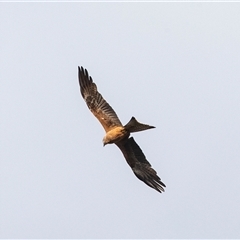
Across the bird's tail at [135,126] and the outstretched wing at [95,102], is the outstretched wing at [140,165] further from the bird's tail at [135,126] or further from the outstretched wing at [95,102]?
the bird's tail at [135,126]

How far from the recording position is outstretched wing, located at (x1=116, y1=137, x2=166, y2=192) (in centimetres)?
1722

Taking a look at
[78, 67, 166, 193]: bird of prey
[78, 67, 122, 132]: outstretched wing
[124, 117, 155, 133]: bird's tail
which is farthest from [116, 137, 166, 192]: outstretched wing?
[124, 117, 155, 133]: bird's tail

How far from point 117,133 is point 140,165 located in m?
1.67

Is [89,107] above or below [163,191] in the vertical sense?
above

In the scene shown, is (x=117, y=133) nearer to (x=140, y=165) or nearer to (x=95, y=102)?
(x=140, y=165)

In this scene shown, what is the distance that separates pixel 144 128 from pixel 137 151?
2.27 metres

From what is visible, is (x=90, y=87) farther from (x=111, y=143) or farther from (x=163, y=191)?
(x=163, y=191)

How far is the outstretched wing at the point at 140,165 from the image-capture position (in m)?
17.2

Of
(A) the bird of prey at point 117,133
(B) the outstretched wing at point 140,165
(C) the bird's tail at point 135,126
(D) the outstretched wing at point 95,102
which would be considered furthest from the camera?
(D) the outstretched wing at point 95,102

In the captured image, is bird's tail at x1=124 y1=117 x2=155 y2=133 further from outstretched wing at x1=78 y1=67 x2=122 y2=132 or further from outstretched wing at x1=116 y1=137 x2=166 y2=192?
outstretched wing at x1=78 y1=67 x2=122 y2=132

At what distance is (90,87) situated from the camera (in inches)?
726

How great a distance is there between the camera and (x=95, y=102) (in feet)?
59.8

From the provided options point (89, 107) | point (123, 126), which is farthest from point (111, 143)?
point (89, 107)

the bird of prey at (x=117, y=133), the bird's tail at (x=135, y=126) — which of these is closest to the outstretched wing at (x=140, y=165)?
the bird of prey at (x=117, y=133)
